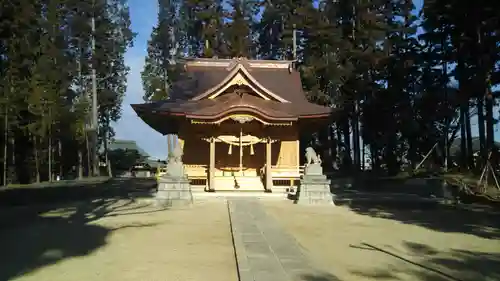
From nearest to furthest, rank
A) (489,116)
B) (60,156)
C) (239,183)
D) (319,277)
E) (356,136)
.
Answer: (319,277) → (489,116) → (239,183) → (356,136) → (60,156)

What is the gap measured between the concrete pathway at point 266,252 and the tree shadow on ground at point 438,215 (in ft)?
12.0

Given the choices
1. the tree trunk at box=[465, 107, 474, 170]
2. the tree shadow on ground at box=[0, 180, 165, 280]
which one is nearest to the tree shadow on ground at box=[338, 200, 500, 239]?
the tree shadow on ground at box=[0, 180, 165, 280]

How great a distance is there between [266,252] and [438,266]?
Result: 7.93 feet

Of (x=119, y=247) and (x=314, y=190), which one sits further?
(x=314, y=190)

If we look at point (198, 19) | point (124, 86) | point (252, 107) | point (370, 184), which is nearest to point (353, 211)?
point (252, 107)

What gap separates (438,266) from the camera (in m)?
6.49

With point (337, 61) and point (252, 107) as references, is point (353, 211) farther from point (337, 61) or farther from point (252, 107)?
point (337, 61)

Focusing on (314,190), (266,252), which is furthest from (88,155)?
(266,252)

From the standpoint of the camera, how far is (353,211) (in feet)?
45.3

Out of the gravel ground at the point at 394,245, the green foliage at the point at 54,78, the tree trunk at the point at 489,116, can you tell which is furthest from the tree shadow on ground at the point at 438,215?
the green foliage at the point at 54,78

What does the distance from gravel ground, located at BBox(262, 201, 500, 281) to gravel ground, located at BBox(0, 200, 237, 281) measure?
147 cm

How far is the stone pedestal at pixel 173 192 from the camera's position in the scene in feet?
48.9

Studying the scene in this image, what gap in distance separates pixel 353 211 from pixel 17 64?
1805cm

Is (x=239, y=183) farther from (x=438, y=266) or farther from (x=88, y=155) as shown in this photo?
(x=88, y=155)
